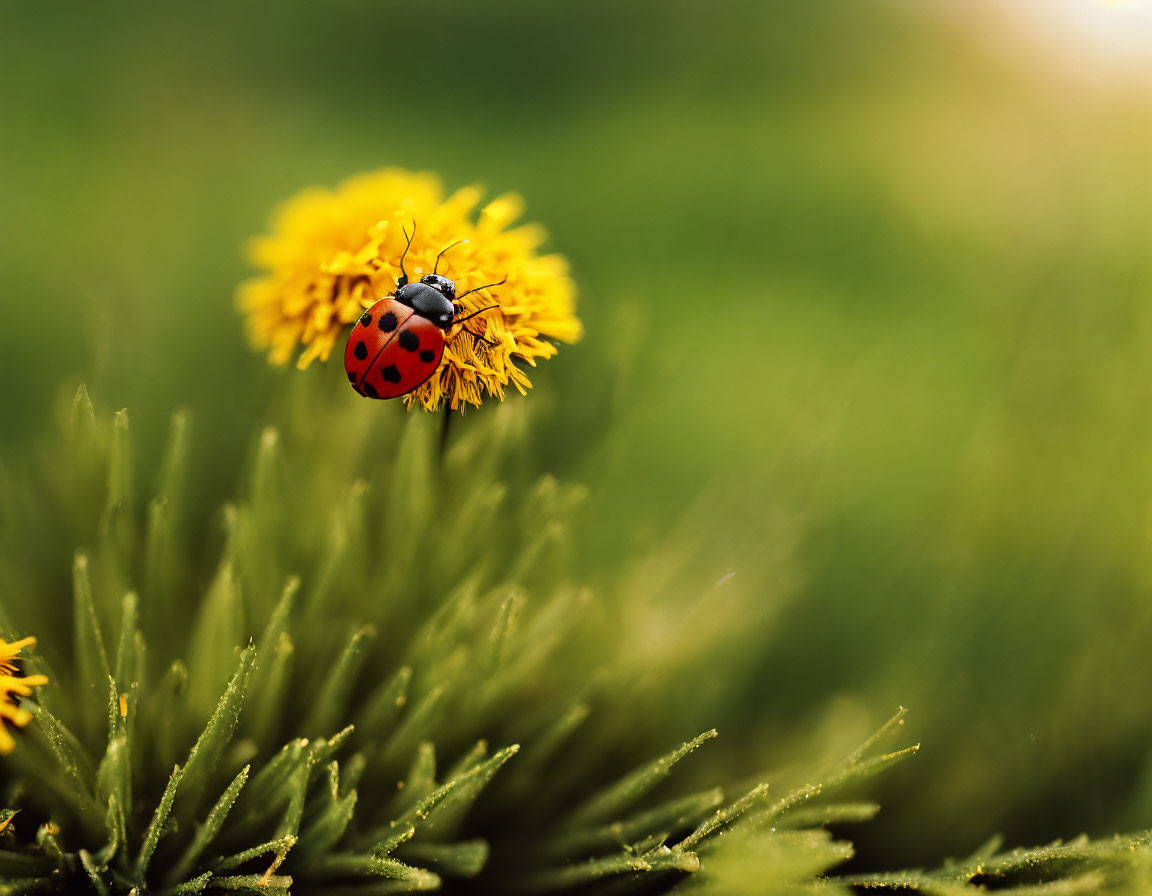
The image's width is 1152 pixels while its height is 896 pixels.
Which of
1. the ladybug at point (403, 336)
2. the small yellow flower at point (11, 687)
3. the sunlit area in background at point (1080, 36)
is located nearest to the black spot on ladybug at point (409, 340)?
the ladybug at point (403, 336)

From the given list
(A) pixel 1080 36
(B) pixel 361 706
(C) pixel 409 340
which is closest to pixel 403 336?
(C) pixel 409 340

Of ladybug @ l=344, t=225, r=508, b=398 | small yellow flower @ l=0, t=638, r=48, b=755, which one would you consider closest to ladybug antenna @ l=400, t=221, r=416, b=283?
ladybug @ l=344, t=225, r=508, b=398

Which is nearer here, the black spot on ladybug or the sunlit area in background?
the black spot on ladybug

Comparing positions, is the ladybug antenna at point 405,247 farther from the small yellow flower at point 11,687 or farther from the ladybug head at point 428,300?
the small yellow flower at point 11,687

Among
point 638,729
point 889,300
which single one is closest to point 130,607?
point 638,729

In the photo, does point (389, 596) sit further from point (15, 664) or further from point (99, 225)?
point (99, 225)

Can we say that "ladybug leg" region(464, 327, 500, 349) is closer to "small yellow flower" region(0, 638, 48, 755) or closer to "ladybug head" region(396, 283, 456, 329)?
"ladybug head" region(396, 283, 456, 329)
